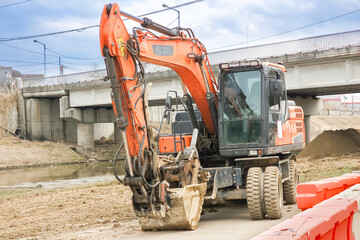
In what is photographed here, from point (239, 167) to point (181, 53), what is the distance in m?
2.70

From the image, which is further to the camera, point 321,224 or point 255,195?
point 255,195

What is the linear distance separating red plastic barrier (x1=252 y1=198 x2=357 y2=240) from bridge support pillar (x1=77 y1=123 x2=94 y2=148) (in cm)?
3785

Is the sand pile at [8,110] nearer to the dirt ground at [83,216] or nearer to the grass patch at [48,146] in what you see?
the grass patch at [48,146]

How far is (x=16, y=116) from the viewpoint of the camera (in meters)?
43.9

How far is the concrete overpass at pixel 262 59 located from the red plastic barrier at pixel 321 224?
60.0ft

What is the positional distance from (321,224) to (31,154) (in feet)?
112

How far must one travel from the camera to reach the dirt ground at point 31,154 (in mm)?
34281

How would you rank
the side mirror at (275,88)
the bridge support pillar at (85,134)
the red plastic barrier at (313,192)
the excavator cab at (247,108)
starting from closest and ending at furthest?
the red plastic barrier at (313,192) → the excavator cab at (247,108) → the side mirror at (275,88) → the bridge support pillar at (85,134)

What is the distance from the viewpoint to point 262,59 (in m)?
25.6

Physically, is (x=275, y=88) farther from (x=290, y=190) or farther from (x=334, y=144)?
(x=334, y=144)

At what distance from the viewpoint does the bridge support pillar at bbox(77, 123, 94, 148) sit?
4212cm

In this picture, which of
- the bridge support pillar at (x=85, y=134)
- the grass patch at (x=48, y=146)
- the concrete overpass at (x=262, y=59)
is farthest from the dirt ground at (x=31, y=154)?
the concrete overpass at (x=262, y=59)

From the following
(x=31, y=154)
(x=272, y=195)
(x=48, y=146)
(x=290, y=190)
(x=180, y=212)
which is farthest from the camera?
(x=48, y=146)

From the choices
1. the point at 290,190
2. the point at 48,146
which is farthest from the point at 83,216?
the point at 48,146
